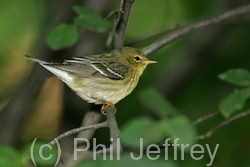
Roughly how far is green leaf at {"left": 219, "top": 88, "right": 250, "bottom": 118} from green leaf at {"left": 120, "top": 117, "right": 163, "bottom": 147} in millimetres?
1145

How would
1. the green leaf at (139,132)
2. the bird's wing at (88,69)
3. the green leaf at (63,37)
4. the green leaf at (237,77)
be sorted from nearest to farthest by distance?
the green leaf at (139,132)
the green leaf at (237,77)
the green leaf at (63,37)
the bird's wing at (88,69)

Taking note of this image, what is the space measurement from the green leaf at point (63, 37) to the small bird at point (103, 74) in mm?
1515

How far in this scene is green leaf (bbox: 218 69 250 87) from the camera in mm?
3244

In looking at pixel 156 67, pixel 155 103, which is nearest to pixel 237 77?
pixel 155 103

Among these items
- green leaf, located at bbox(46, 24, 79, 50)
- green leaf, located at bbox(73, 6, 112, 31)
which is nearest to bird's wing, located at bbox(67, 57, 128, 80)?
green leaf, located at bbox(46, 24, 79, 50)

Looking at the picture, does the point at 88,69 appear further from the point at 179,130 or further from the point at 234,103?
the point at 179,130

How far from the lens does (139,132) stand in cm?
185

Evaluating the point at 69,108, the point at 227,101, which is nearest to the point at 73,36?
the point at 227,101

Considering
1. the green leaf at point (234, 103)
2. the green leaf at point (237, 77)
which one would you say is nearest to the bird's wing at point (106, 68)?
the green leaf at point (237, 77)

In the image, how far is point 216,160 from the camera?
21.2 ft

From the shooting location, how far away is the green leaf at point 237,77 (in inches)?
128

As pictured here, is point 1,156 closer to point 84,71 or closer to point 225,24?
point 84,71

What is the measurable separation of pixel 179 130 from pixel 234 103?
3.96ft

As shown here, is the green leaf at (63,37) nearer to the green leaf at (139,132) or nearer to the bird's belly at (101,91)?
the green leaf at (139,132)
